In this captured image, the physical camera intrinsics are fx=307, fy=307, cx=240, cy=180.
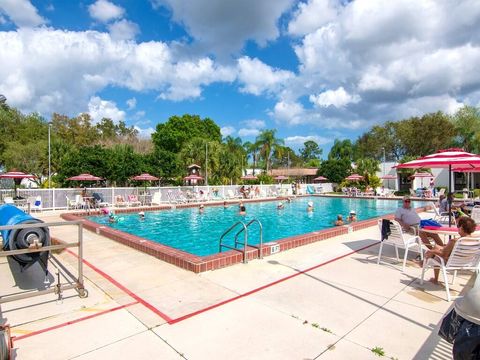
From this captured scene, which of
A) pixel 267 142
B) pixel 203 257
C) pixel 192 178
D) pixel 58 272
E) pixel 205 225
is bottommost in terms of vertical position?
pixel 205 225

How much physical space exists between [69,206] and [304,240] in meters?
14.3

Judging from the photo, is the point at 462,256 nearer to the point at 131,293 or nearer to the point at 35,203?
the point at 131,293

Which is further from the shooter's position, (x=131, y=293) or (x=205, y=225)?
(x=205, y=225)

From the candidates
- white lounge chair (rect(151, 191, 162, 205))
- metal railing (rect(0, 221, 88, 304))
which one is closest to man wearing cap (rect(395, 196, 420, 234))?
metal railing (rect(0, 221, 88, 304))

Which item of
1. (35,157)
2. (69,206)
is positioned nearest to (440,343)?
(69,206)

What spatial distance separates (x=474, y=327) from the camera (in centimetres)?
193

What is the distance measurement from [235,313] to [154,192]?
17.3m

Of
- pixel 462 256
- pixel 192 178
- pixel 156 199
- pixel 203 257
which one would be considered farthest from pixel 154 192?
pixel 462 256

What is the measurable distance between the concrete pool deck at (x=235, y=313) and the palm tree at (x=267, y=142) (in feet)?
135

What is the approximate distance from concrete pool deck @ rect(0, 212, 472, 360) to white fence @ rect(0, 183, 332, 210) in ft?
38.8

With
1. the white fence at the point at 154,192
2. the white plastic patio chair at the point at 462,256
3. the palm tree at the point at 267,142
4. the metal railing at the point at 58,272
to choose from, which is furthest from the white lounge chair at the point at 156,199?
the palm tree at the point at 267,142

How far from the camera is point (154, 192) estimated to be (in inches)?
790

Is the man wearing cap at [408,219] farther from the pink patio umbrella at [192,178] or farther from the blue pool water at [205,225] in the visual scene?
the pink patio umbrella at [192,178]

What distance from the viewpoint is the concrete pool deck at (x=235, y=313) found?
9.82 feet
